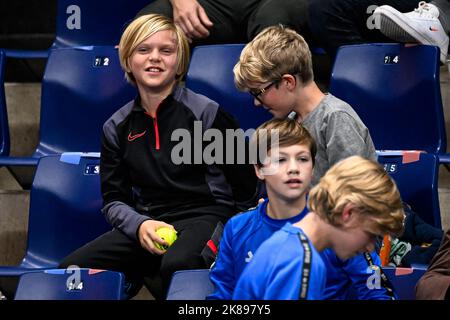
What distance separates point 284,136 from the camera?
2488 mm

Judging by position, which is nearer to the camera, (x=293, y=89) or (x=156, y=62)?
(x=293, y=89)

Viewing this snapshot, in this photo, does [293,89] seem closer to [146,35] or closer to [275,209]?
[275,209]

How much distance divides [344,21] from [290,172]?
1170 millimetres

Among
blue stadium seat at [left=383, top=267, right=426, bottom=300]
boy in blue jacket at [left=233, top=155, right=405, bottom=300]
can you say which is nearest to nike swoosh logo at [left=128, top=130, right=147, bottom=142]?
blue stadium seat at [left=383, top=267, right=426, bottom=300]

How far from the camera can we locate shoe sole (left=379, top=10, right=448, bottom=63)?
332cm

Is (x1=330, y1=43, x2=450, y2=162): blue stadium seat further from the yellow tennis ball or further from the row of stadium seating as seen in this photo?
the yellow tennis ball

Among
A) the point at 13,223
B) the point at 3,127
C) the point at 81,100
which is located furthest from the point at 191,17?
the point at 13,223

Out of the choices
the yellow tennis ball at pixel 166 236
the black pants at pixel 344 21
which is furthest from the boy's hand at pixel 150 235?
the black pants at pixel 344 21

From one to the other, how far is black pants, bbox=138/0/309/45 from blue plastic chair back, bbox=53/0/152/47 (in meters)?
0.39

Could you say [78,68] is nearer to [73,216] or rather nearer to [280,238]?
[73,216]

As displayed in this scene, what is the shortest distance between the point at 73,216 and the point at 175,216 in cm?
46

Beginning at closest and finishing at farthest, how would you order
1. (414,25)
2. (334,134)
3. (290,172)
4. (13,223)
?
1. (290,172)
2. (334,134)
3. (414,25)
4. (13,223)

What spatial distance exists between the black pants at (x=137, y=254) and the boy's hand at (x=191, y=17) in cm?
91
